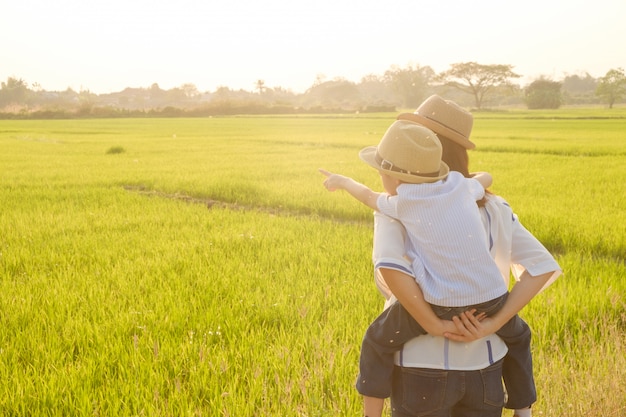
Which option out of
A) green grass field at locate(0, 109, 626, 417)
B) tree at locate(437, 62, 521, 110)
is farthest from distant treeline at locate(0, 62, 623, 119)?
green grass field at locate(0, 109, 626, 417)

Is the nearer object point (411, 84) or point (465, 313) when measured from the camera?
point (465, 313)

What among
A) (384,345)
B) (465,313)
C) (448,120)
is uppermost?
(448,120)

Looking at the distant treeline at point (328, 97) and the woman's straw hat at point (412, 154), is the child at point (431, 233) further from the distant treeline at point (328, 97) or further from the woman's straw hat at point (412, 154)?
the distant treeline at point (328, 97)

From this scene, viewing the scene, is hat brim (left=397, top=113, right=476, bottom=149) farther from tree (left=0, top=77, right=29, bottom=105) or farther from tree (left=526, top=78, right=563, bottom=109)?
tree (left=0, top=77, right=29, bottom=105)

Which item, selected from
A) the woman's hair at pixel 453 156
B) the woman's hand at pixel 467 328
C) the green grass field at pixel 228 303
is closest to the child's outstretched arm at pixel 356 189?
the woman's hair at pixel 453 156

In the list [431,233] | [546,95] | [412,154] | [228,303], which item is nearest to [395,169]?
[412,154]

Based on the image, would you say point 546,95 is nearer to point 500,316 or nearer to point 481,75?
point 481,75

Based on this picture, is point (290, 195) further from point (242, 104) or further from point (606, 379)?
point (242, 104)

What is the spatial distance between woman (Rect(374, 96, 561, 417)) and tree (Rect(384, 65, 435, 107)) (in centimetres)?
9742

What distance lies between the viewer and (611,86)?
7206cm

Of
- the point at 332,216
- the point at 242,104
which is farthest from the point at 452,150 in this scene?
the point at 242,104

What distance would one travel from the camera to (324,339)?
9.12 ft

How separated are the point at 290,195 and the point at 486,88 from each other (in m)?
73.6

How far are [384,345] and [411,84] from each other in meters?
99.2
